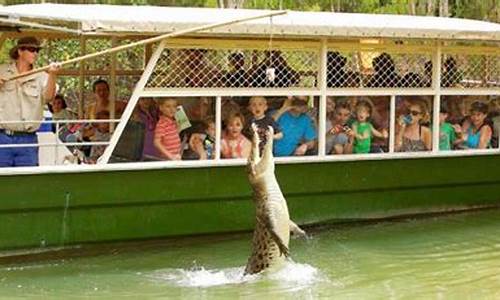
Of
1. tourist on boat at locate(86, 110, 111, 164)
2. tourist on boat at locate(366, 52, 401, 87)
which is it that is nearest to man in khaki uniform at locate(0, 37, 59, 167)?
tourist on boat at locate(86, 110, 111, 164)

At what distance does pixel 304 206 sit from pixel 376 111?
49.9 inches

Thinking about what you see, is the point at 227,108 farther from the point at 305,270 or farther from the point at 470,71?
the point at 470,71

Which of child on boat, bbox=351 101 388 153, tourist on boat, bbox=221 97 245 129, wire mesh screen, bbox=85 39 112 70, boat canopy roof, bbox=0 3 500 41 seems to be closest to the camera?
boat canopy roof, bbox=0 3 500 41

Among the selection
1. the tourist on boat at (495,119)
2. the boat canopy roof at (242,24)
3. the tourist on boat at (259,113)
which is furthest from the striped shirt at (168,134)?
the tourist on boat at (495,119)

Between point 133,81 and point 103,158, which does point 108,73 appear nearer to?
point 133,81

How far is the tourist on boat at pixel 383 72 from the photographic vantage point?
33.2 ft

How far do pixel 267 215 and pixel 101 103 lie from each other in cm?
→ 286

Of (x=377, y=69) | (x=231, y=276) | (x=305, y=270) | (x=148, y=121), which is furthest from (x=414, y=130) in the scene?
(x=231, y=276)

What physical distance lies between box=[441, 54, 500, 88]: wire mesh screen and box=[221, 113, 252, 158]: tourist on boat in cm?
245

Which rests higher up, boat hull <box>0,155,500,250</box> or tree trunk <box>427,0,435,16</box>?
tree trunk <box>427,0,435,16</box>

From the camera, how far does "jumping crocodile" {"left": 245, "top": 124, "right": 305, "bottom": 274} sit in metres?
7.99

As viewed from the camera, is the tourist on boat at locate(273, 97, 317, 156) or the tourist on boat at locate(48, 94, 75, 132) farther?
the tourist on boat at locate(48, 94, 75, 132)

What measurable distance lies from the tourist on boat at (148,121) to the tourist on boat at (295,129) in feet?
4.08

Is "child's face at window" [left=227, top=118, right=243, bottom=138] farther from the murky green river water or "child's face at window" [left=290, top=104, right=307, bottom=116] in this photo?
the murky green river water
